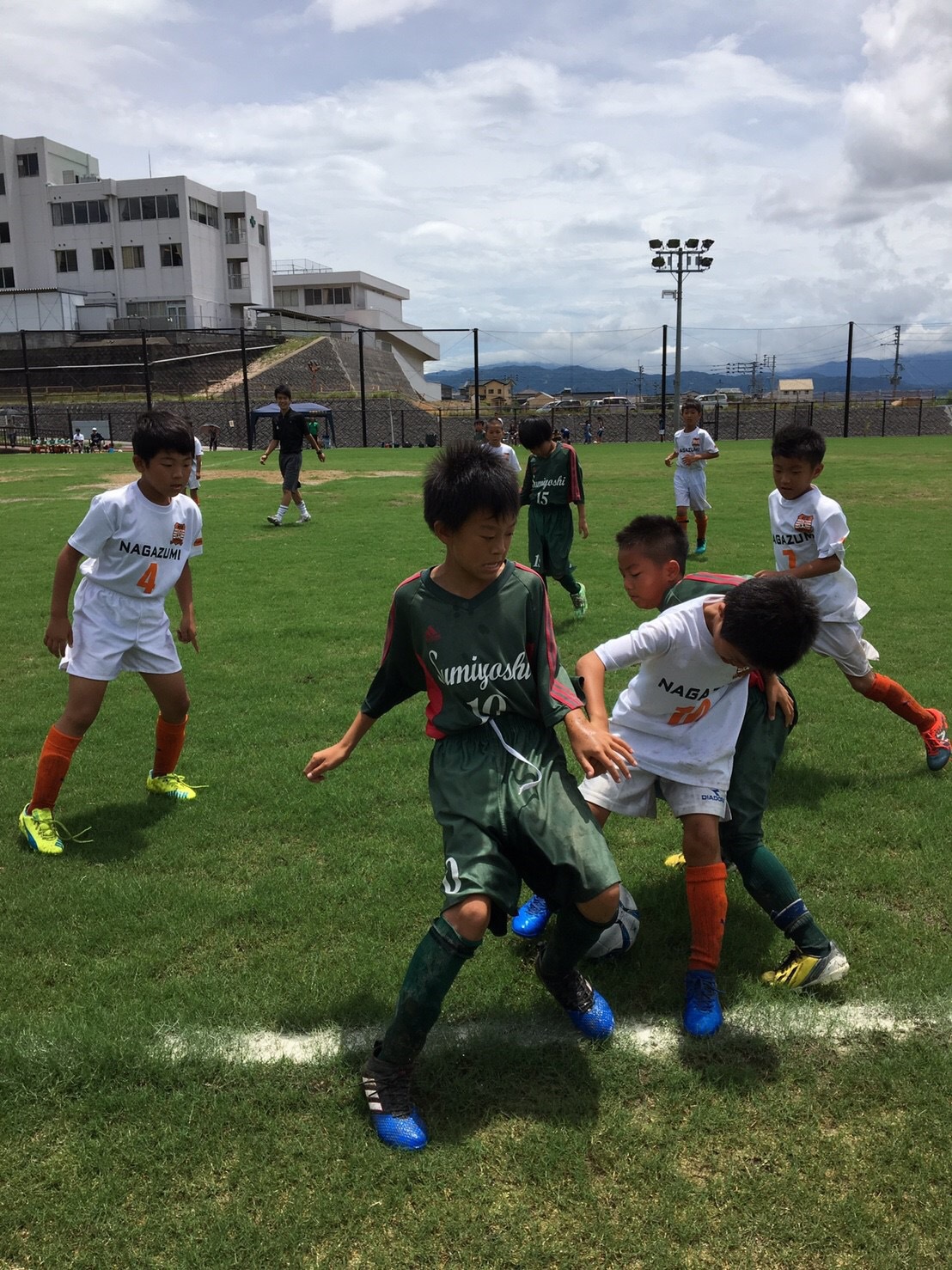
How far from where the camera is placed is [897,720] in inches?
231

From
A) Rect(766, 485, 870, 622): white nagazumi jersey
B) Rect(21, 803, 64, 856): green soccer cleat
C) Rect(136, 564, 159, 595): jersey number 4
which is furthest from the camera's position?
Rect(766, 485, 870, 622): white nagazumi jersey

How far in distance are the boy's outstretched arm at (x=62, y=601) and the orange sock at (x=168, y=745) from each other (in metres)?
0.68

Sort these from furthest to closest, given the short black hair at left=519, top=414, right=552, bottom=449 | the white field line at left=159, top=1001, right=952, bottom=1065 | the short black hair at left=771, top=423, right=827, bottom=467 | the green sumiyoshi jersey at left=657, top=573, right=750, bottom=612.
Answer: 1. the short black hair at left=519, top=414, right=552, bottom=449
2. the short black hair at left=771, top=423, right=827, bottom=467
3. the green sumiyoshi jersey at left=657, top=573, right=750, bottom=612
4. the white field line at left=159, top=1001, right=952, bottom=1065

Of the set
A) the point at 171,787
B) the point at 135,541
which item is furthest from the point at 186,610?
the point at 171,787

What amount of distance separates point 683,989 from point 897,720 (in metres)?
3.45

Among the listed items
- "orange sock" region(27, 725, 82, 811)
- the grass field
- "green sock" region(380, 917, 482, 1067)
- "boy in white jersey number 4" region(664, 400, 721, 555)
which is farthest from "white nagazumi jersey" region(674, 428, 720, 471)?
"green sock" region(380, 917, 482, 1067)

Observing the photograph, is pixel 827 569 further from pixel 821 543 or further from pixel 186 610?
pixel 186 610

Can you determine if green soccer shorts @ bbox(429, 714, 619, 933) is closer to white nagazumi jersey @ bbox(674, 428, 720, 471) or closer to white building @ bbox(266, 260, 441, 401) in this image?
white nagazumi jersey @ bbox(674, 428, 720, 471)

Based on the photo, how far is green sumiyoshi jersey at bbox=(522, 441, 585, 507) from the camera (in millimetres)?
8625

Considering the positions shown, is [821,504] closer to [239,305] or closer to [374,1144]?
[374,1144]

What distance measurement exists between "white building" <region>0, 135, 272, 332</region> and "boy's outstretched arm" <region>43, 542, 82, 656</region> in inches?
2802

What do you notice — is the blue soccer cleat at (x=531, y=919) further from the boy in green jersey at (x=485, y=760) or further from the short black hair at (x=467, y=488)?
the short black hair at (x=467, y=488)

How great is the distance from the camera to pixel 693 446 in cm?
1265

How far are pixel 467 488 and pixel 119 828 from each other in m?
2.88
